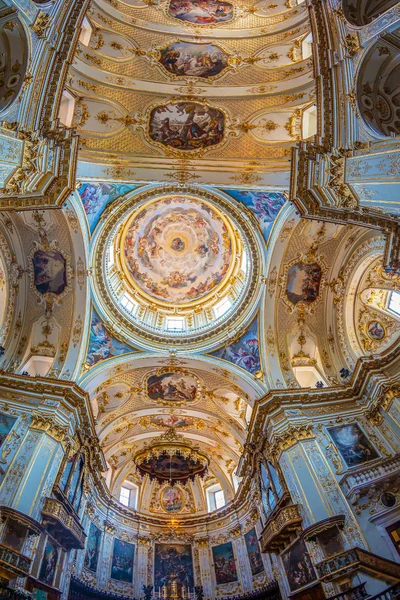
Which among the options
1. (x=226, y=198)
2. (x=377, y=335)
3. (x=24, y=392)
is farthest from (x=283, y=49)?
(x=24, y=392)

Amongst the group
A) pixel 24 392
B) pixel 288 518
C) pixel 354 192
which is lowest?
pixel 288 518

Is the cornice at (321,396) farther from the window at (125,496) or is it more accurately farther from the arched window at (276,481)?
the window at (125,496)

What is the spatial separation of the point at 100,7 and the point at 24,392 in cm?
1343

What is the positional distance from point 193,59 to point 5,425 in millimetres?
14424

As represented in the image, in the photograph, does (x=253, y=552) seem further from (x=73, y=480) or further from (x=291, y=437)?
(x=73, y=480)

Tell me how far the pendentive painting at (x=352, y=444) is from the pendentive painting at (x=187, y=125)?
12.0 metres

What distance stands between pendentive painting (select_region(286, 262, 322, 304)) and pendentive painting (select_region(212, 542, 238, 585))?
41.0ft

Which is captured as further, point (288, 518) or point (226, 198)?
point (226, 198)

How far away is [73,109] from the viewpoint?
14438 millimetres

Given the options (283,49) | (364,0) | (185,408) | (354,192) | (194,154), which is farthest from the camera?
(185,408)

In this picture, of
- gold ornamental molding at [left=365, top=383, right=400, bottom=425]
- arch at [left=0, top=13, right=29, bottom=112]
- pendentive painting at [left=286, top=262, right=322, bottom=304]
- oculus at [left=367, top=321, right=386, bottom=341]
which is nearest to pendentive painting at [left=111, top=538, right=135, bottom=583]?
gold ornamental molding at [left=365, top=383, right=400, bottom=425]

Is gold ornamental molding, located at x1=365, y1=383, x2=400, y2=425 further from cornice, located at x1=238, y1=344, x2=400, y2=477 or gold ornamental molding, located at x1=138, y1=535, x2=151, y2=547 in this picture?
gold ornamental molding, located at x1=138, y1=535, x2=151, y2=547

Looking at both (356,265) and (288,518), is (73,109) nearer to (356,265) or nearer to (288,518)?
(356,265)

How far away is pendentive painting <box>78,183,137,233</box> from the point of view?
17.2 metres
